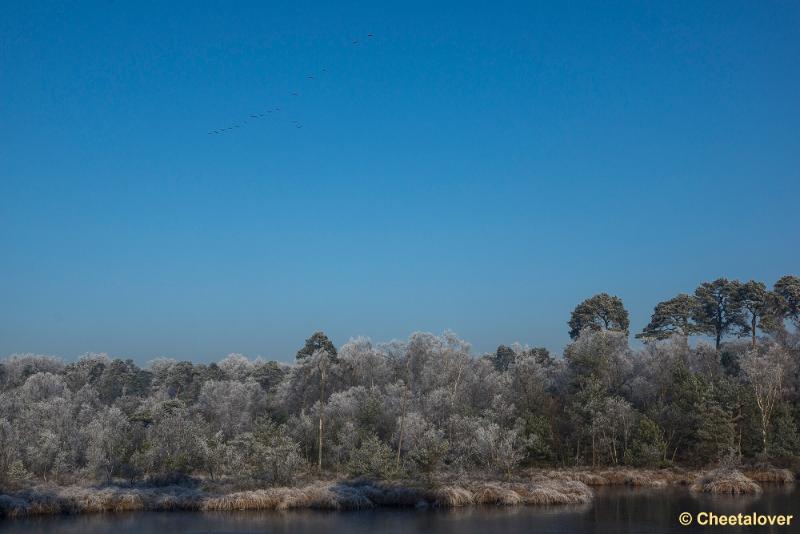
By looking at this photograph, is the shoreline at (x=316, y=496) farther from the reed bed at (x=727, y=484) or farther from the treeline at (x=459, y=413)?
the treeline at (x=459, y=413)

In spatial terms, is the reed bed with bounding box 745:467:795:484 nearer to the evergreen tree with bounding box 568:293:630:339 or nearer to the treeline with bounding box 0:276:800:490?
the treeline with bounding box 0:276:800:490

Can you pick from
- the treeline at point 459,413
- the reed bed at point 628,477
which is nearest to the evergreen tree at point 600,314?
the treeline at point 459,413

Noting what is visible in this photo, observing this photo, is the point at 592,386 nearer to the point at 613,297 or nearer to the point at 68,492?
the point at 613,297

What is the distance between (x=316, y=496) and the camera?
42.0 m

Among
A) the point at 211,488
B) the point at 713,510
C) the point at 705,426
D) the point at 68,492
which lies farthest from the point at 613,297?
the point at 68,492

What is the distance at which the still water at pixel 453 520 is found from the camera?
109 feet

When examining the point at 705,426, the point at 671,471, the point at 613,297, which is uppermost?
the point at 613,297

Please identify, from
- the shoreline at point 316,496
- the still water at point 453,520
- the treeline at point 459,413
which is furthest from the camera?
the treeline at point 459,413

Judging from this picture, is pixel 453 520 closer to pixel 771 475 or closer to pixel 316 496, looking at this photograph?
pixel 316 496

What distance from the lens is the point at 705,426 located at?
54344mm

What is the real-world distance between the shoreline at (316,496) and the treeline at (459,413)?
2931 millimetres

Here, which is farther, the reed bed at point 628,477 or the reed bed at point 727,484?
the reed bed at point 628,477

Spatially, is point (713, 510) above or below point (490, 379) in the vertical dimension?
below

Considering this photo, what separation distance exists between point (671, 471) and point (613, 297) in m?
34.2
